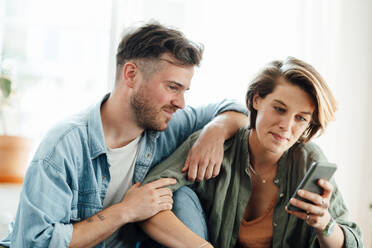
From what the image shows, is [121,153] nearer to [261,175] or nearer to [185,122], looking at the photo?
[185,122]

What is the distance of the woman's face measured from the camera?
4.47 feet

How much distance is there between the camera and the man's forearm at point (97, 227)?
1309 millimetres

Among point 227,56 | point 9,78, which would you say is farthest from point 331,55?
point 9,78

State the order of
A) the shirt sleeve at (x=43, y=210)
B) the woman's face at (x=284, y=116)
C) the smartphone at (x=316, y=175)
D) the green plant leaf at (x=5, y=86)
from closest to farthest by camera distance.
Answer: the smartphone at (x=316, y=175), the shirt sleeve at (x=43, y=210), the woman's face at (x=284, y=116), the green plant leaf at (x=5, y=86)

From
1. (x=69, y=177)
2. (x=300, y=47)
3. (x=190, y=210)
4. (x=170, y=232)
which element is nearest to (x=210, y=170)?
(x=190, y=210)

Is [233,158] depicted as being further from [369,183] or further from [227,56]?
[369,183]

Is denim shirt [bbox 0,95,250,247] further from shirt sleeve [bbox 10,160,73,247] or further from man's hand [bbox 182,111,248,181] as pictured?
man's hand [bbox 182,111,248,181]

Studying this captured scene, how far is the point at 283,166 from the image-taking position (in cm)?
151

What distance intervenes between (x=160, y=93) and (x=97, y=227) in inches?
20.8

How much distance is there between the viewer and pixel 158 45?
5.00ft

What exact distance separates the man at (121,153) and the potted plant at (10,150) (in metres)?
0.80

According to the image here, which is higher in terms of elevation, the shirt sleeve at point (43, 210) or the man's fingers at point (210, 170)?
the man's fingers at point (210, 170)

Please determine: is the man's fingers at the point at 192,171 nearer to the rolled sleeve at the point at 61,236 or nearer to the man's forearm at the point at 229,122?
the man's forearm at the point at 229,122

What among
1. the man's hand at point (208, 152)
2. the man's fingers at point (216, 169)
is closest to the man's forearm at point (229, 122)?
the man's hand at point (208, 152)
